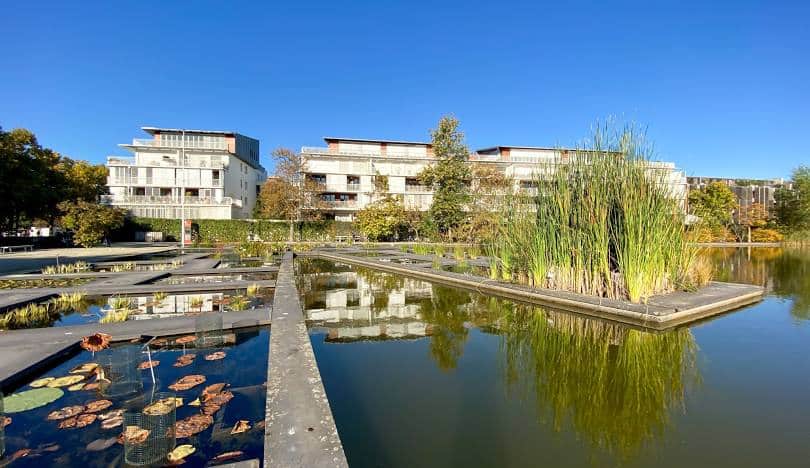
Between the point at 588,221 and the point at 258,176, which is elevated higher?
the point at 258,176

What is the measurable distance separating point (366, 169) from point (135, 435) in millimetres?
41242

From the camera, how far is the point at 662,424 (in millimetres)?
3389

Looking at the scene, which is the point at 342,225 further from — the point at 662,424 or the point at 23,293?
the point at 662,424

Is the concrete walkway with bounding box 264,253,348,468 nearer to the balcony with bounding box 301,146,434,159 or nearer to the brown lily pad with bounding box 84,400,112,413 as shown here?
the brown lily pad with bounding box 84,400,112,413

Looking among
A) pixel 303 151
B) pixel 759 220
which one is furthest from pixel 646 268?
pixel 759 220

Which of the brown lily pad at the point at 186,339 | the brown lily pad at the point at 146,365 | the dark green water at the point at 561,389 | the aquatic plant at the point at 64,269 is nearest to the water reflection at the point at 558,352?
the dark green water at the point at 561,389

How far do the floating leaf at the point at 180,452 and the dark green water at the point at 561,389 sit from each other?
1.07 metres

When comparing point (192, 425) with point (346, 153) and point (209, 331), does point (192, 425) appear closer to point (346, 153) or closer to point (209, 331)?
point (209, 331)

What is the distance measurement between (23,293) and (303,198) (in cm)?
2860

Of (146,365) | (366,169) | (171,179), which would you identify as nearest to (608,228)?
(146,365)

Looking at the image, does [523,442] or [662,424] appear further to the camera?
[662,424]

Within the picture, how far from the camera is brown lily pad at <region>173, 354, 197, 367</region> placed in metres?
4.56

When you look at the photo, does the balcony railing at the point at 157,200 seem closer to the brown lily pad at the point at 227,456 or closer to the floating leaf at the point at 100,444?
the floating leaf at the point at 100,444

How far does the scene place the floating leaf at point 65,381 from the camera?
392 cm
